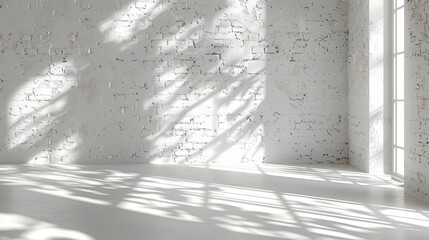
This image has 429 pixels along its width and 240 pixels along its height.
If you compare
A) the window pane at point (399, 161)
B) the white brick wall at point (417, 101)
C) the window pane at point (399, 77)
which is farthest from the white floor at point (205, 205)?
the window pane at point (399, 77)

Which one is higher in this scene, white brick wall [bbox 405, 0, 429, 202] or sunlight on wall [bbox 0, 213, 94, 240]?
white brick wall [bbox 405, 0, 429, 202]

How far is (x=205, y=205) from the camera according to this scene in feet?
15.6

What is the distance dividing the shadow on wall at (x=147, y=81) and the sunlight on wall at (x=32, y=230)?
364cm

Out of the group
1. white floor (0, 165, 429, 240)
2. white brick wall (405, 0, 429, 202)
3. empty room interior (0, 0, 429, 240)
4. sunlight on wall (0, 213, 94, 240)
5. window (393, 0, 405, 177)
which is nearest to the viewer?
sunlight on wall (0, 213, 94, 240)

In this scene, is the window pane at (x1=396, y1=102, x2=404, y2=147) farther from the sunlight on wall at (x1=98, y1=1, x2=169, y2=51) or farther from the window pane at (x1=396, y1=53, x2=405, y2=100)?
the sunlight on wall at (x1=98, y1=1, x2=169, y2=51)

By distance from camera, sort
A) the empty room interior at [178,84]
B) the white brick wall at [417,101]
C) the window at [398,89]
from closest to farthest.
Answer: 1. the white brick wall at [417,101]
2. the window at [398,89]
3. the empty room interior at [178,84]

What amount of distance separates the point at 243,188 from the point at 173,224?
5.87 ft

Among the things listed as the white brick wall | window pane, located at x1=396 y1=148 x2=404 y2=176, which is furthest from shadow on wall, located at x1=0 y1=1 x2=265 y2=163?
the white brick wall

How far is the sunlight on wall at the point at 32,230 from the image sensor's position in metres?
3.65

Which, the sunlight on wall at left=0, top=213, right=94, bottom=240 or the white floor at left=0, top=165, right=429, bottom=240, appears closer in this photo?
the sunlight on wall at left=0, top=213, right=94, bottom=240

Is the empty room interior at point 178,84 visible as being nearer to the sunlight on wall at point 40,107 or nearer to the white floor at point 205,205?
the sunlight on wall at point 40,107

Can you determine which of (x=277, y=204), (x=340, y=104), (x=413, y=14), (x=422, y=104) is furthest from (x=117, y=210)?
(x=340, y=104)

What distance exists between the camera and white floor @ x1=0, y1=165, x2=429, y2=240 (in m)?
3.79

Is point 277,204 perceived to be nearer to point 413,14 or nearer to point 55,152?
point 413,14
